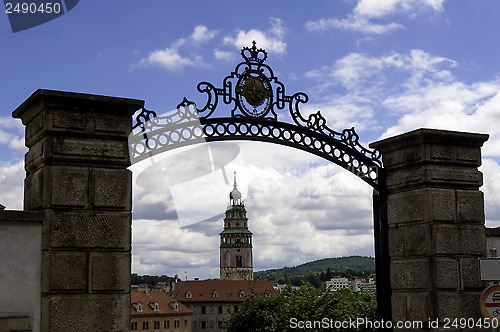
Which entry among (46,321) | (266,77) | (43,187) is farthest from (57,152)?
(266,77)

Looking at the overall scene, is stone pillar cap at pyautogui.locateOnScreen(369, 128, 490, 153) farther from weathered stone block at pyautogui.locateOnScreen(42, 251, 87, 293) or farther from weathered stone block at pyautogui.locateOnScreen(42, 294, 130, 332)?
weathered stone block at pyautogui.locateOnScreen(42, 251, 87, 293)

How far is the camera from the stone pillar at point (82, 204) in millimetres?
5566

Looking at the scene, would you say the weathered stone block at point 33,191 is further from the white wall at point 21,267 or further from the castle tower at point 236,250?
the castle tower at point 236,250

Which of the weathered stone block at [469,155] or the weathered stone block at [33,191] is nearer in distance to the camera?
the weathered stone block at [33,191]

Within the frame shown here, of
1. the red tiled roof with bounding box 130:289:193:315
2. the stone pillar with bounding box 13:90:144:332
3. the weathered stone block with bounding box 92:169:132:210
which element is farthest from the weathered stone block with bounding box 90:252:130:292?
the red tiled roof with bounding box 130:289:193:315

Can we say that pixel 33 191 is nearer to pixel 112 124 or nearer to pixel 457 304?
pixel 112 124

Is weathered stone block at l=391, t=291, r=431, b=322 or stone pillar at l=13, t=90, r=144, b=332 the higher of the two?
stone pillar at l=13, t=90, r=144, b=332

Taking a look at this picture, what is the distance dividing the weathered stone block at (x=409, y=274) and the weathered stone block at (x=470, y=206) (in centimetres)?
69

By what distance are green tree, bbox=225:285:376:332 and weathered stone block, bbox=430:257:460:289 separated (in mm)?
6318

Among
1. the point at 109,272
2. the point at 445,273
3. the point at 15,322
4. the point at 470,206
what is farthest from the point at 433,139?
the point at 15,322

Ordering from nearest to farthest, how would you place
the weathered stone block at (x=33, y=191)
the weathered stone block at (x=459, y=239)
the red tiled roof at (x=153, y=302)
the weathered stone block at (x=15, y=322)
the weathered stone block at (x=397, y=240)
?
the weathered stone block at (x=15, y=322) < the weathered stone block at (x=33, y=191) < the weathered stone block at (x=459, y=239) < the weathered stone block at (x=397, y=240) < the red tiled roof at (x=153, y=302)

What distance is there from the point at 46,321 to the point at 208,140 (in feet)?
7.79

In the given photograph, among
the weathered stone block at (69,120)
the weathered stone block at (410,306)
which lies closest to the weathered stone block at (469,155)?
the weathered stone block at (410,306)

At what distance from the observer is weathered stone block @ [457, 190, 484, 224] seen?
7.18 metres
